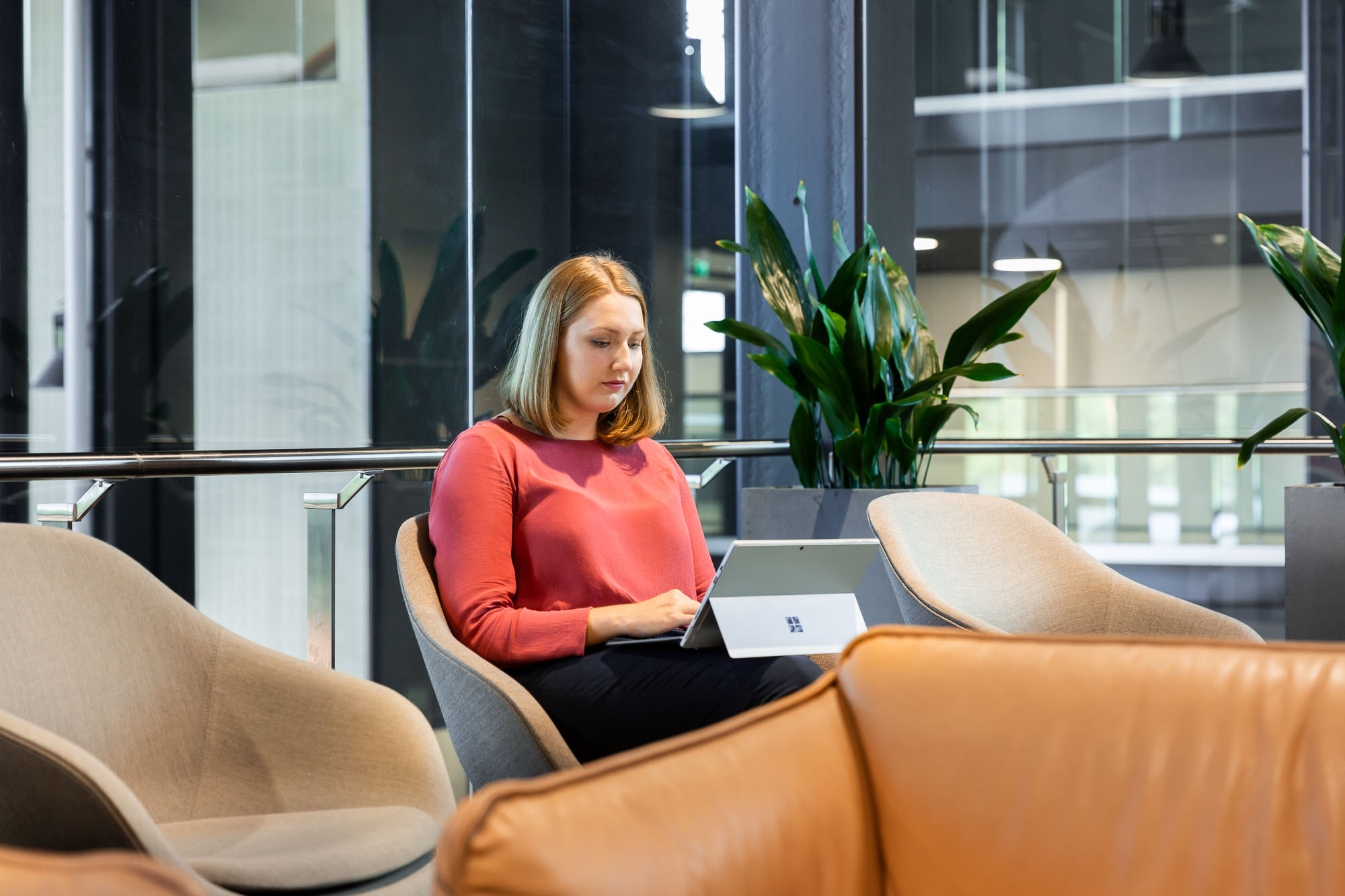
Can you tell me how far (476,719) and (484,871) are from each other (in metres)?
0.86

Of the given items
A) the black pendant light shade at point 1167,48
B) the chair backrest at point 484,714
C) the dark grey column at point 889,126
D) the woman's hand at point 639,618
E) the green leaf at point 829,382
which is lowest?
the chair backrest at point 484,714

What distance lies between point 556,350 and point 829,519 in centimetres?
134

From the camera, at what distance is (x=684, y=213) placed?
419 centimetres

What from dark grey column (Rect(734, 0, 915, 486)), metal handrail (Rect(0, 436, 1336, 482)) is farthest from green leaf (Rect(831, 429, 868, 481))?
dark grey column (Rect(734, 0, 915, 486))

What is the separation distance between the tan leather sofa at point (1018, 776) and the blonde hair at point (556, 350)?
993 mm

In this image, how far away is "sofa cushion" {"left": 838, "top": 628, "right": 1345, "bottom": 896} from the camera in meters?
0.95

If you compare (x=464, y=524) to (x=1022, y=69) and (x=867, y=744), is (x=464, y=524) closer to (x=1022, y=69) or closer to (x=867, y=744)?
(x=867, y=744)

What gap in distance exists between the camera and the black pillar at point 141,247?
2.95 meters

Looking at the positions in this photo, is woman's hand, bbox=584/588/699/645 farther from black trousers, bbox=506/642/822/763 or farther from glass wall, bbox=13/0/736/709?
glass wall, bbox=13/0/736/709

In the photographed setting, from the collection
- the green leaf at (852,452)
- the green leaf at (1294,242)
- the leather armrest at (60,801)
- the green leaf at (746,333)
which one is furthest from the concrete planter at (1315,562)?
the leather armrest at (60,801)

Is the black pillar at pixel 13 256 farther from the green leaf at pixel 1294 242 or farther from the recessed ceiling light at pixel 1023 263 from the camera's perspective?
the recessed ceiling light at pixel 1023 263

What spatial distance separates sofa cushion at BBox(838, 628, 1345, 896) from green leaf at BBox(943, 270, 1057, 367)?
2.12 metres

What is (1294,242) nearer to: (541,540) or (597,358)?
(597,358)

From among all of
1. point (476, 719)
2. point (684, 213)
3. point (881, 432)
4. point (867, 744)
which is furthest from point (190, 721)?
point (684, 213)
